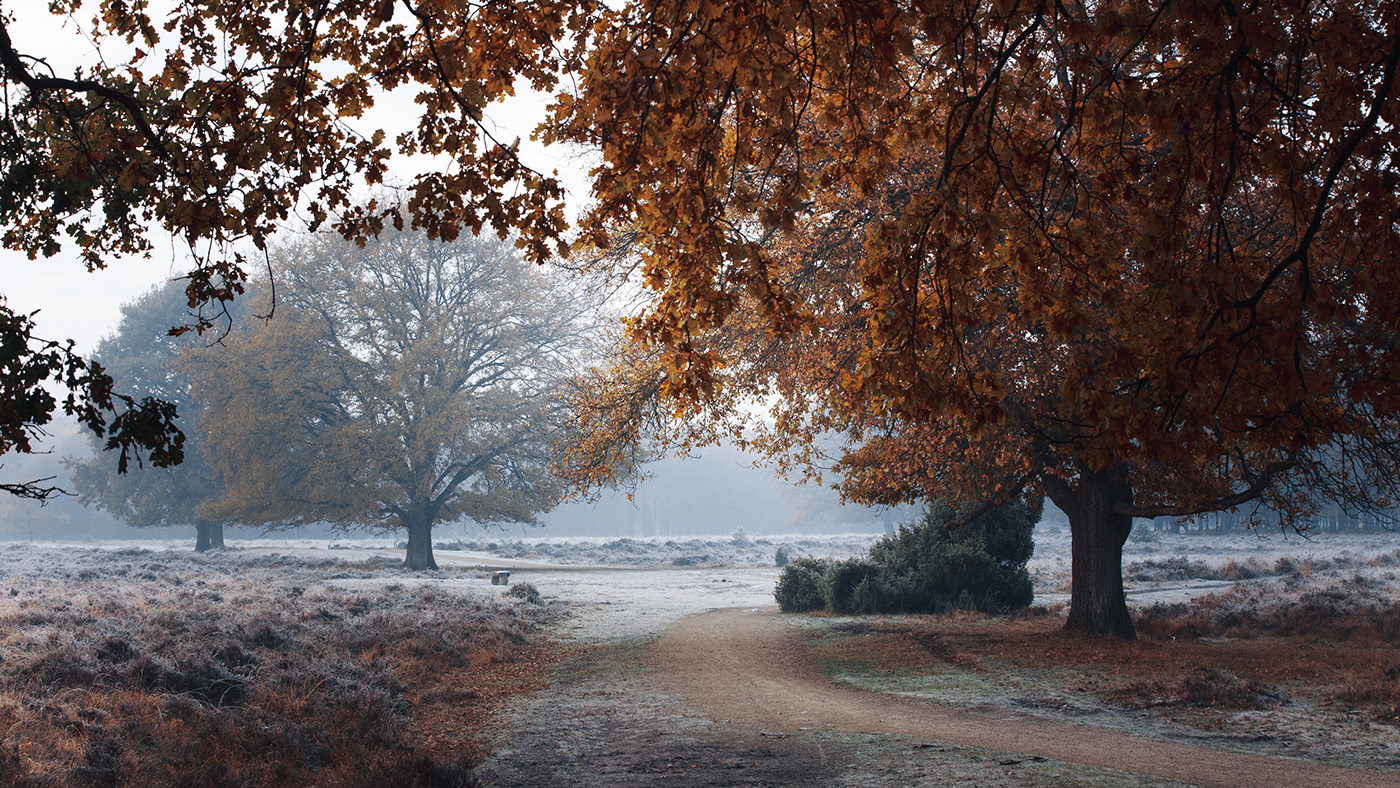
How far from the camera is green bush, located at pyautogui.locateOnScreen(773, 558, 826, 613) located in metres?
21.0

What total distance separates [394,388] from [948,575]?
2081 centimetres

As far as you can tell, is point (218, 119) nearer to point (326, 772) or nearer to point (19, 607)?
point (326, 772)

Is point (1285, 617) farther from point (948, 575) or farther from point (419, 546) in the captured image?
point (419, 546)

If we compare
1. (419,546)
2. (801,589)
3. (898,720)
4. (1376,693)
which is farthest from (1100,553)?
(419,546)

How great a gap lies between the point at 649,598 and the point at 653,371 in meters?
12.7

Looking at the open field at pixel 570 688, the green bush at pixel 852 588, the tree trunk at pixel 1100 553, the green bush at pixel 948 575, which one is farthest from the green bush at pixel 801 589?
the tree trunk at pixel 1100 553

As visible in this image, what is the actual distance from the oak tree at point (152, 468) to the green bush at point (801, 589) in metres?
31.4

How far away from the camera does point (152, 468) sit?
40094mm

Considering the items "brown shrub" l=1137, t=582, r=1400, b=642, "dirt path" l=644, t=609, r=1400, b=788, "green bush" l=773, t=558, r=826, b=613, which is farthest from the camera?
"green bush" l=773, t=558, r=826, b=613

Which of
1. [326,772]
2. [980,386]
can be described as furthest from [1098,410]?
[326,772]

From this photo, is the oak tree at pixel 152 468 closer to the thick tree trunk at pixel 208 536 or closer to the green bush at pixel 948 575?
the thick tree trunk at pixel 208 536

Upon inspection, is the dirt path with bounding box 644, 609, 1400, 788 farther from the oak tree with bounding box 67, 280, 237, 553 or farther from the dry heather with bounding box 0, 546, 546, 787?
the oak tree with bounding box 67, 280, 237, 553

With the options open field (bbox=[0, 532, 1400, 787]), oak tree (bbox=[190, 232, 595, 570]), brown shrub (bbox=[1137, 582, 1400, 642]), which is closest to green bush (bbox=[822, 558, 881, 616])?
open field (bbox=[0, 532, 1400, 787])

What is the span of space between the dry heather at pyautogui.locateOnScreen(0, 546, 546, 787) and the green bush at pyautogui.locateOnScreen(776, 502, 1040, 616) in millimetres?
7943
